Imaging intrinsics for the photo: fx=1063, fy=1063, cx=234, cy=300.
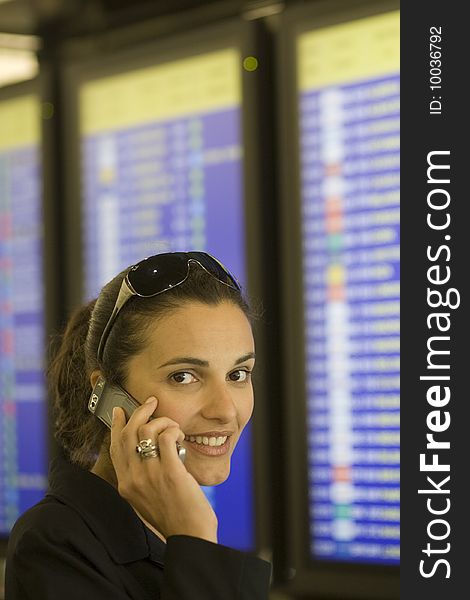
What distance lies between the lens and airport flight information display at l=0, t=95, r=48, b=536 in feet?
13.0

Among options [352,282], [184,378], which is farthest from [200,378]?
[352,282]

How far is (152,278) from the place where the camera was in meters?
1.69

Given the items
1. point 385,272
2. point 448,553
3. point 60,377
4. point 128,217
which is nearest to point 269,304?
point 385,272

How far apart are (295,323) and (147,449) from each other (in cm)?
157

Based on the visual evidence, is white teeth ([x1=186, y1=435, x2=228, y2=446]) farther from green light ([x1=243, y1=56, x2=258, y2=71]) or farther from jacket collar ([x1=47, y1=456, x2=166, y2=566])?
green light ([x1=243, y1=56, x2=258, y2=71])

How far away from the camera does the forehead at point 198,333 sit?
1.63 m

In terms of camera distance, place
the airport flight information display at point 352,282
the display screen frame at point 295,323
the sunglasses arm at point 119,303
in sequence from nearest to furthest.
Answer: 1. the sunglasses arm at point 119,303
2. the airport flight information display at point 352,282
3. the display screen frame at point 295,323

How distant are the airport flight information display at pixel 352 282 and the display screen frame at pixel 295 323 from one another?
2 cm

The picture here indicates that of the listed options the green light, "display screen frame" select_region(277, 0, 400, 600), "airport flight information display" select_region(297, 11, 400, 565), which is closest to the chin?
"airport flight information display" select_region(297, 11, 400, 565)

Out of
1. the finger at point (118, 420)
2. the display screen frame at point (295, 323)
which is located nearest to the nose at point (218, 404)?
the finger at point (118, 420)

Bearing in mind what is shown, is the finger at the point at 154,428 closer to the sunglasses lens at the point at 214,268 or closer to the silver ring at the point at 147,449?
the silver ring at the point at 147,449

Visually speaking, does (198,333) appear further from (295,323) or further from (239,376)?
(295,323)

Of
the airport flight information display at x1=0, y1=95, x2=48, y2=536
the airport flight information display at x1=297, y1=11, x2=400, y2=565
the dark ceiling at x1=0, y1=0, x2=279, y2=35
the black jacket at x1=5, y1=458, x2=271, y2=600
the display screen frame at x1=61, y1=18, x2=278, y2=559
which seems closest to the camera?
the black jacket at x1=5, y1=458, x2=271, y2=600

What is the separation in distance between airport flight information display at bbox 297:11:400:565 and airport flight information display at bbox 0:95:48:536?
4.05 ft
